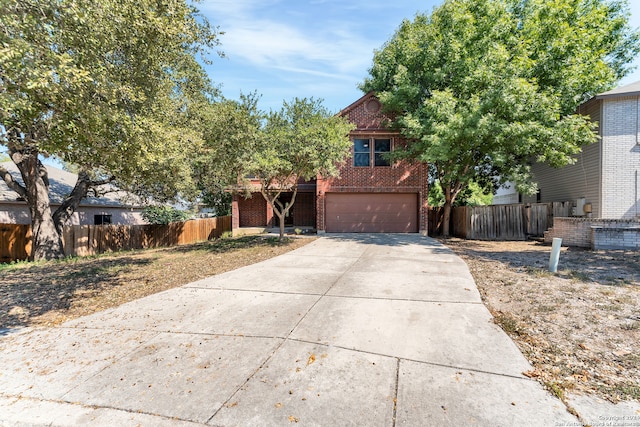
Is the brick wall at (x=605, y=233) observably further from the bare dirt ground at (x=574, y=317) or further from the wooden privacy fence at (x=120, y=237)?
the wooden privacy fence at (x=120, y=237)

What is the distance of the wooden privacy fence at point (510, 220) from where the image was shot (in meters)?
Result: 14.1

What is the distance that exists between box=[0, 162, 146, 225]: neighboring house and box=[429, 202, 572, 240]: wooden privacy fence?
55.2 feet

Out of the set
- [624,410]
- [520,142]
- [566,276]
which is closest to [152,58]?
[624,410]

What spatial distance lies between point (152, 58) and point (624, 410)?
8.41 meters

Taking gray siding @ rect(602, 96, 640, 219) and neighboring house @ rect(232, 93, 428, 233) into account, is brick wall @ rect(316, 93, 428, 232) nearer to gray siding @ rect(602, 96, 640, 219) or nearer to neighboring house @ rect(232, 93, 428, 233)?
neighboring house @ rect(232, 93, 428, 233)

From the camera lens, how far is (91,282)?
7.05 m

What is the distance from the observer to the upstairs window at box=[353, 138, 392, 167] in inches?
637

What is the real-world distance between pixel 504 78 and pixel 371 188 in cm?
741

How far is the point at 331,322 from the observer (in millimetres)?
4402

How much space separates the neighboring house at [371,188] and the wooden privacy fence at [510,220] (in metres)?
2.30

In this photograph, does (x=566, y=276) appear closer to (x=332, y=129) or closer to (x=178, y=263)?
(x=332, y=129)

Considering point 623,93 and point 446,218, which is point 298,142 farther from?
point 623,93

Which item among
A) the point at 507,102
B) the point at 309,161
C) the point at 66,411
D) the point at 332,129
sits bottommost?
the point at 66,411

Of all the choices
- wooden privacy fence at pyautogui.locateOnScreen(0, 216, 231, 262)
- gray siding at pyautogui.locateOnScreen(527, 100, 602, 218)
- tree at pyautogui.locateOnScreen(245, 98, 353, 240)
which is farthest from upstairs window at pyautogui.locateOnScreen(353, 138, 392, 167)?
wooden privacy fence at pyautogui.locateOnScreen(0, 216, 231, 262)
